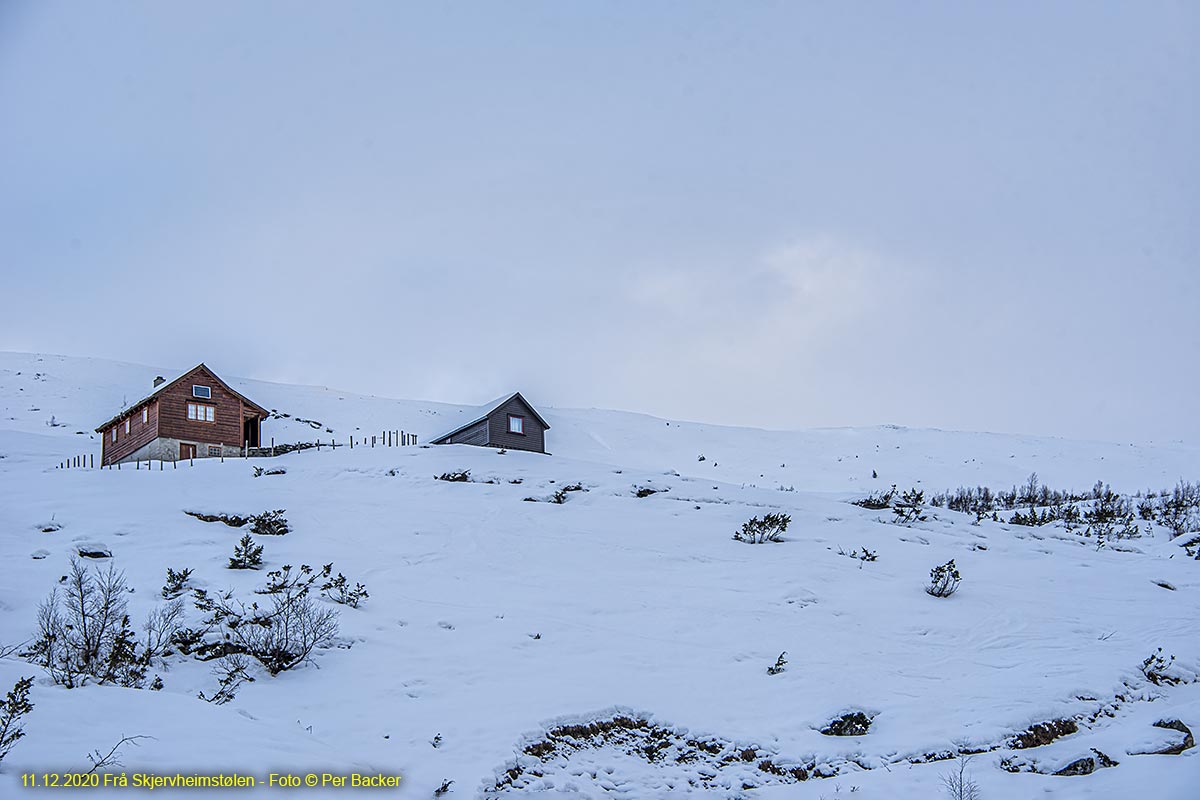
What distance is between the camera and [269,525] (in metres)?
21.0

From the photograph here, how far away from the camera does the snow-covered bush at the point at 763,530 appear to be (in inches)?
891

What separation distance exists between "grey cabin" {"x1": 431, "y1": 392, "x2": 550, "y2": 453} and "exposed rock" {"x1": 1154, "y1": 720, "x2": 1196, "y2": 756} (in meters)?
31.1

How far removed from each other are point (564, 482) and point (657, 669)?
16.1m

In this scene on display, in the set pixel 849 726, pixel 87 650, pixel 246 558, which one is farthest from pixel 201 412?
pixel 849 726

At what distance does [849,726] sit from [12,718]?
32.4 ft

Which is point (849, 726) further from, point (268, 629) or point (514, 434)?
point (514, 434)

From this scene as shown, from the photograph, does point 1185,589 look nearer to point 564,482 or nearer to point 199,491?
point 564,482

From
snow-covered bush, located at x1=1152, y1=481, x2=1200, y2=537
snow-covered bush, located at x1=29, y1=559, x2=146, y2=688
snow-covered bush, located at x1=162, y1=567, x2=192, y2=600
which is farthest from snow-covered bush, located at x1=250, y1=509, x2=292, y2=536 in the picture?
snow-covered bush, located at x1=1152, y1=481, x2=1200, y2=537

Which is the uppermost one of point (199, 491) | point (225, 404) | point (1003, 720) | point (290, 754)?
point (225, 404)

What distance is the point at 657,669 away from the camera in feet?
44.4

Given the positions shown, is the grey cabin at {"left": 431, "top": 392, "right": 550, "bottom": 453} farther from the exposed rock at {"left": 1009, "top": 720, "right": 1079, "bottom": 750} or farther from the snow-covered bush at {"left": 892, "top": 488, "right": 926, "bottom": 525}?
the exposed rock at {"left": 1009, "top": 720, "right": 1079, "bottom": 750}

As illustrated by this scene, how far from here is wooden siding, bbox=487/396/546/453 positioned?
1527 inches

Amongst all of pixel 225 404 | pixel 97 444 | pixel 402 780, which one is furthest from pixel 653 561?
pixel 97 444

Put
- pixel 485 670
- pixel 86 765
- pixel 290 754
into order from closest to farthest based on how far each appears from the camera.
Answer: pixel 86 765 → pixel 290 754 → pixel 485 670
